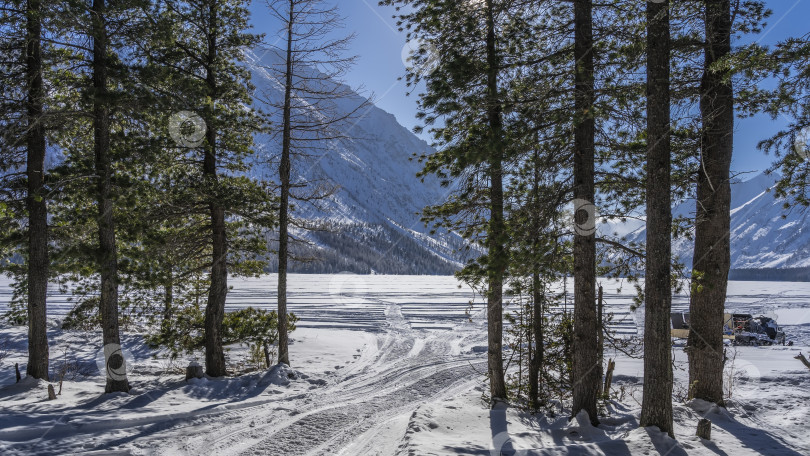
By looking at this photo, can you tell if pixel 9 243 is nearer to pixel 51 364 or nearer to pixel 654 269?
→ pixel 51 364

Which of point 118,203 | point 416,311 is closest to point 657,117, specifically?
point 118,203

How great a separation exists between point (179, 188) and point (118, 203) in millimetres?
1892

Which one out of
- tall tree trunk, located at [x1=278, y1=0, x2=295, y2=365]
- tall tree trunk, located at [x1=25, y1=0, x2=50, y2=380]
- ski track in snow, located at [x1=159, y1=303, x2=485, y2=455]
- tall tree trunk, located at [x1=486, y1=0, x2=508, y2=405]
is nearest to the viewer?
ski track in snow, located at [x1=159, y1=303, x2=485, y2=455]

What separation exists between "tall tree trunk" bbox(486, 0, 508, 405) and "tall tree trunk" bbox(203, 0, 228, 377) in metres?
7.10

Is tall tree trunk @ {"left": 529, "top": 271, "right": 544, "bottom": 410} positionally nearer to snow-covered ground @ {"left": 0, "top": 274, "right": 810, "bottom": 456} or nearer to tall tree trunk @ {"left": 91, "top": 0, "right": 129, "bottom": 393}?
snow-covered ground @ {"left": 0, "top": 274, "right": 810, "bottom": 456}

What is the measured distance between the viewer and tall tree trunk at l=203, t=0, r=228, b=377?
1180cm

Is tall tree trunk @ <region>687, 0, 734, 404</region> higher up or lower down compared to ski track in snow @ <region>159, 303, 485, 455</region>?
higher up

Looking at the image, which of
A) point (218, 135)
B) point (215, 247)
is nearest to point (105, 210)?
point (215, 247)

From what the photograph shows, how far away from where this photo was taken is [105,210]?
926 centimetres

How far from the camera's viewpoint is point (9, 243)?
10406 millimetres

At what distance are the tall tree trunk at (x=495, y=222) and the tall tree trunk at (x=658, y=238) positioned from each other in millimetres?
2148

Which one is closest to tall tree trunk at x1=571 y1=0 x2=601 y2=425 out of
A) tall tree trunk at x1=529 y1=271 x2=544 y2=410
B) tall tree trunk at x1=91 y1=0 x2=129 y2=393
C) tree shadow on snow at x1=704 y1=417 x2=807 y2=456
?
tall tree trunk at x1=529 y1=271 x2=544 y2=410

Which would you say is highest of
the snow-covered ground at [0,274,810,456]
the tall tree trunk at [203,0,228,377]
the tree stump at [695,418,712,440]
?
the tall tree trunk at [203,0,228,377]

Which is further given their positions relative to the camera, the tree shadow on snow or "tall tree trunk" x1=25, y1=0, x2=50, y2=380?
"tall tree trunk" x1=25, y1=0, x2=50, y2=380
